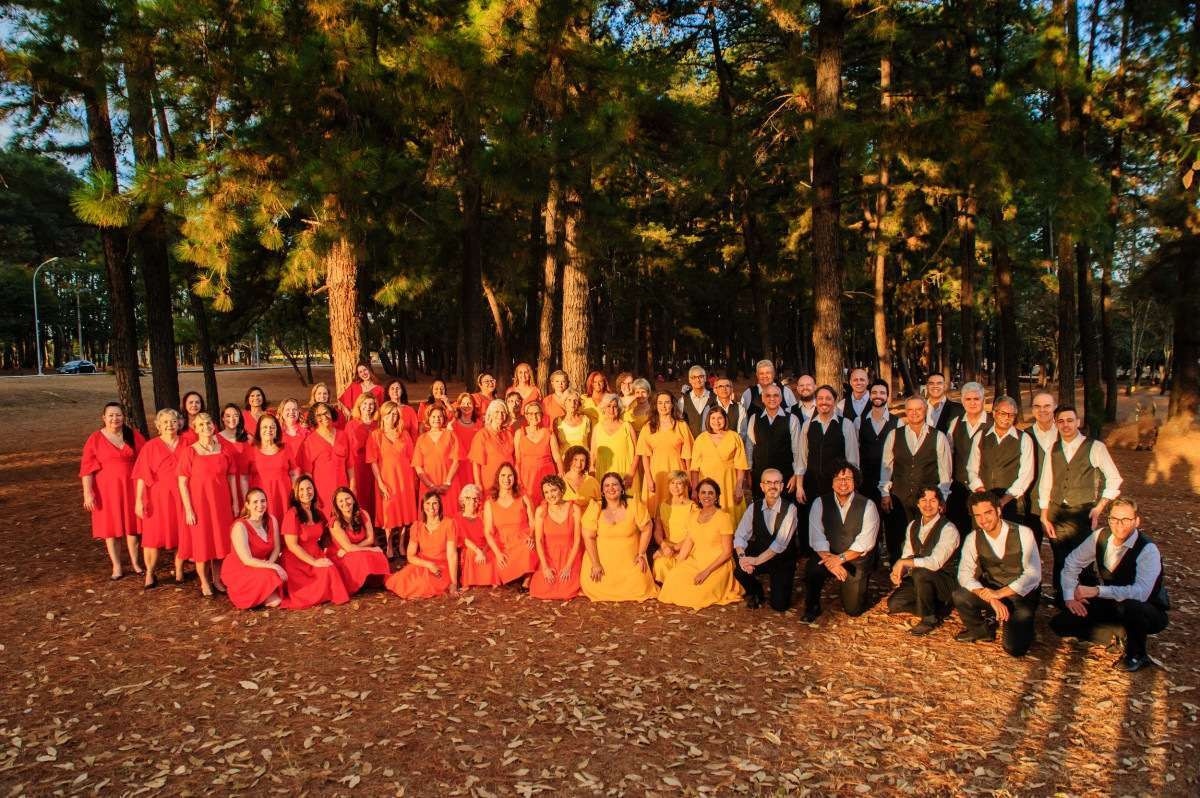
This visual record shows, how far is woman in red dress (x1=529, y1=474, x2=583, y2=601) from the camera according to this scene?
252 inches

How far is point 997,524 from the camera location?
5.18 meters

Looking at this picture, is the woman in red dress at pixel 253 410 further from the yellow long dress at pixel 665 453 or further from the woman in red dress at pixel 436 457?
the yellow long dress at pixel 665 453

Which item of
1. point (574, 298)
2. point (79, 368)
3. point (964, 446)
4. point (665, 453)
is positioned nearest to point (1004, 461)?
point (964, 446)

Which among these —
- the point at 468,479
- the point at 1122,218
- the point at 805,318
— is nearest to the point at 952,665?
the point at 468,479

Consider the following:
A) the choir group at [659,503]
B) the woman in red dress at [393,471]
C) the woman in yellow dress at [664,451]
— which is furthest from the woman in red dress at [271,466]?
the woman in yellow dress at [664,451]

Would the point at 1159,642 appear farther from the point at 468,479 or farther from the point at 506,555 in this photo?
the point at 468,479

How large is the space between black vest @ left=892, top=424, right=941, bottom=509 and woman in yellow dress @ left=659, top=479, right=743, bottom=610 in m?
1.49

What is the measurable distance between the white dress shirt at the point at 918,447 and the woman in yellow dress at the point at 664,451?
69.6 inches

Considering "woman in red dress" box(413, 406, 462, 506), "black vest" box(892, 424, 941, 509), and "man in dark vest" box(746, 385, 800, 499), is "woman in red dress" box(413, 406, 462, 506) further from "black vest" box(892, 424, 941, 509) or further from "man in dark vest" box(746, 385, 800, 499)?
"black vest" box(892, 424, 941, 509)

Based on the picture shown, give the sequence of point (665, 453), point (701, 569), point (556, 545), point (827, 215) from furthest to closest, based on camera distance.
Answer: point (827, 215)
point (665, 453)
point (556, 545)
point (701, 569)

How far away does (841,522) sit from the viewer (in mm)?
5910

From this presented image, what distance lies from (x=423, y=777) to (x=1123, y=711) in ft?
12.9

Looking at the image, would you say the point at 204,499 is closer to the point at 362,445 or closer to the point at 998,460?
the point at 362,445

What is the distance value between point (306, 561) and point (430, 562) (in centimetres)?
102
